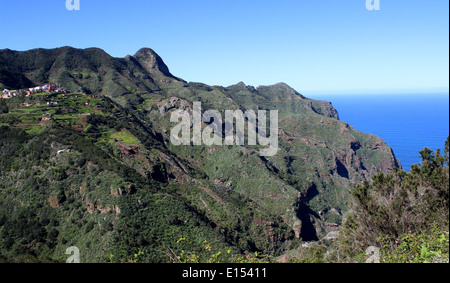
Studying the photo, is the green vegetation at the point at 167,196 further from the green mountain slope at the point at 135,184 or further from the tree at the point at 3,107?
the tree at the point at 3,107

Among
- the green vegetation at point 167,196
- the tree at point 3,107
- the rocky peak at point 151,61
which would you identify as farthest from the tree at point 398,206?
the rocky peak at point 151,61

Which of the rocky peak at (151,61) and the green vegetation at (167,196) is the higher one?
the rocky peak at (151,61)

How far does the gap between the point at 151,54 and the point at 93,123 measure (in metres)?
109

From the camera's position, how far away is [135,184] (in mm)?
35969

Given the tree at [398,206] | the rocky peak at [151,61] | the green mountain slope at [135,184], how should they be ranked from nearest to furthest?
the tree at [398,206], the green mountain slope at [135,184], the rocky peak at [151,61]

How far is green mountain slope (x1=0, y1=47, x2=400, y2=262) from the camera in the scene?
2948 cm

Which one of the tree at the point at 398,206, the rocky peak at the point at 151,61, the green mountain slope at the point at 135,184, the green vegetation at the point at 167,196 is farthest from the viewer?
the rocky peak at the point at 151,61

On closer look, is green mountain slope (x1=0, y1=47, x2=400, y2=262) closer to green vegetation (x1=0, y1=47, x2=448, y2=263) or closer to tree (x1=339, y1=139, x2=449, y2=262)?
green vegetation (x1=0, y1=47, x2=448, y2=263)

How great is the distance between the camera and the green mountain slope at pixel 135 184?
29484mm

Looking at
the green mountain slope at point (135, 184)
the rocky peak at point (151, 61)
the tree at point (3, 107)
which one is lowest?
the green mountain slope at point (135, 184)

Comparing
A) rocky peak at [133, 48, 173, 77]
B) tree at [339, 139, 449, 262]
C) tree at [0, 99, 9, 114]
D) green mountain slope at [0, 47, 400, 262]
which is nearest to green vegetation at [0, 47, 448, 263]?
tree at [339, 139, 449, 262]

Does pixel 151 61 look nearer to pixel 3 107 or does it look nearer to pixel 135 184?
pixel 3 107

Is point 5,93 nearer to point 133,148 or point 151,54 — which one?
point 133,148
